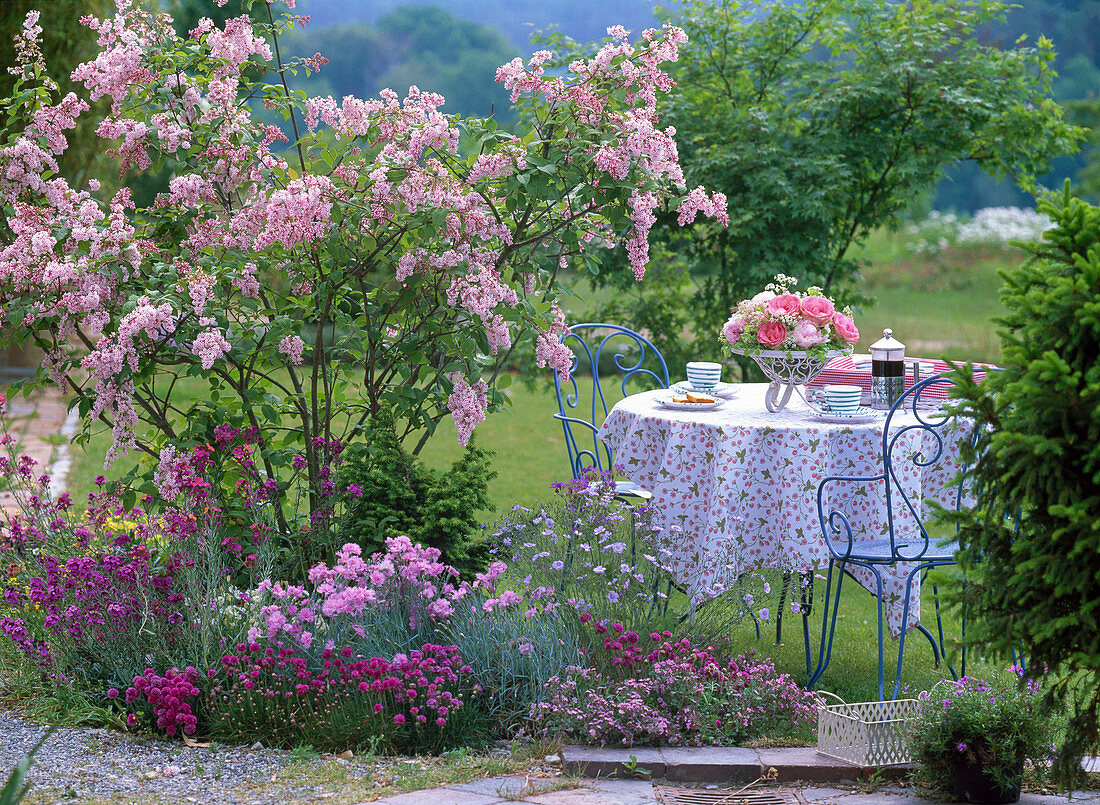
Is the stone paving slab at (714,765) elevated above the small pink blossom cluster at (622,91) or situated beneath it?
situated beneath

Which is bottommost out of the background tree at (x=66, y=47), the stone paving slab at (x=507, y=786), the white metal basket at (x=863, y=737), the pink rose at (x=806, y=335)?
the stone paving slab at (x=507, y=786)

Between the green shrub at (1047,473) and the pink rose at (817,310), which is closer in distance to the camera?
the green shrub at (1047,473)

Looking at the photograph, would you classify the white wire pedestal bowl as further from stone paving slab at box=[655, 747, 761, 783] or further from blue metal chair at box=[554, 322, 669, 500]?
stone paving slab at box=[655, 747, 761, 783]

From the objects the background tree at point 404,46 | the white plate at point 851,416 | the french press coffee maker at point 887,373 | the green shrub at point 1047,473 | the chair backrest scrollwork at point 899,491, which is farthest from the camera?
the background tree at point 404,46

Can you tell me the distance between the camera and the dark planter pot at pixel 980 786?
2.57 metres

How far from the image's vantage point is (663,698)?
9.71ft

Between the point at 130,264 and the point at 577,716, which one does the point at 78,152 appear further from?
the point at 577,716

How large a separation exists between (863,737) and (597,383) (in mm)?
1787

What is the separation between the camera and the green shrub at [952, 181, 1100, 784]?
7.15ft

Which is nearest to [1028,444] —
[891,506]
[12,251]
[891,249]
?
[891,506]

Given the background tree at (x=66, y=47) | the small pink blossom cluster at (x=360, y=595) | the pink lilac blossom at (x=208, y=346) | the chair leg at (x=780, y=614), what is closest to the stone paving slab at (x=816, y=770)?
the small pink blossom cluster at (x=360, y=595)

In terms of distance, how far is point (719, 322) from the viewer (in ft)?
22.1

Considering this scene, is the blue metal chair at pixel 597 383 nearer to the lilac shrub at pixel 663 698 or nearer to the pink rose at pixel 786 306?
the pink rose at pixel 786 306

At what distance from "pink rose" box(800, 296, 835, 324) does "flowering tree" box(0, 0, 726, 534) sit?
453 millimetres
